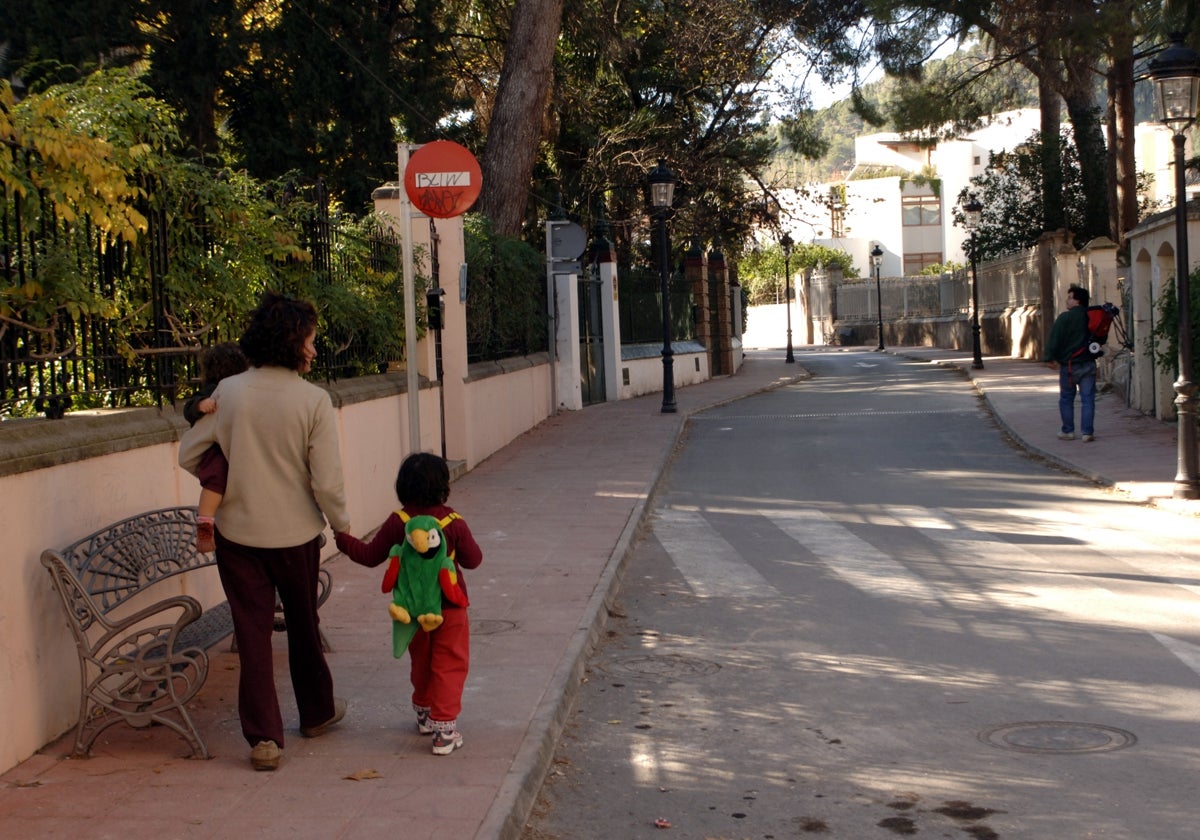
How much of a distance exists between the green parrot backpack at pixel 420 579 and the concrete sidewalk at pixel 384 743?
55 cm

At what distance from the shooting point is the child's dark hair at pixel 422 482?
218 inches

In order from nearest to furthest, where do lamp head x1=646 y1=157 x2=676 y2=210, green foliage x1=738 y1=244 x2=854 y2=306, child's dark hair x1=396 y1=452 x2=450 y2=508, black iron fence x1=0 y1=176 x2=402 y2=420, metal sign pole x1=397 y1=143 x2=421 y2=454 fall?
child's dark hair x1=396 y1=452 x2=450 y2=508 → black iron fence x1=0 y1=176 x2=402 y2=420 → metal sign pole x1=397 y1=143 x2=421 y2=454 → lamp head x1=646 y1=157 x2=676 y2=210 → green foliage x1=738 y1=244 x2=854 y2=306

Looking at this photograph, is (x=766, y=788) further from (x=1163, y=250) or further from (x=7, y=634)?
(x=1163, y=250)

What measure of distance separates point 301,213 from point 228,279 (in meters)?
2.15

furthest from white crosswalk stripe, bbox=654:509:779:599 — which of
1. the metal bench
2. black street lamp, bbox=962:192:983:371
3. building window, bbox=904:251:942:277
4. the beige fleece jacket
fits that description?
building window, bbox=904:251:942:277

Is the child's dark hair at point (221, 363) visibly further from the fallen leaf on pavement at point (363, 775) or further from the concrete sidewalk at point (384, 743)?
the fallen leaf on pavement at point (363, 775)

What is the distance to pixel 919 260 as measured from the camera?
83.7 meters

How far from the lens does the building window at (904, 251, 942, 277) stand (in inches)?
3275

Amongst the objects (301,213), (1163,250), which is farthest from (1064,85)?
(301,213)

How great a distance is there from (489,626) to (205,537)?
2793 mm

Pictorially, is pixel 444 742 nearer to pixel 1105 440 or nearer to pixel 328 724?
pixel 328 724

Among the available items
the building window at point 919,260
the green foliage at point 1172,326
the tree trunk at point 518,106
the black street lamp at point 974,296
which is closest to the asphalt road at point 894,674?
the green foliage at point 1172,326

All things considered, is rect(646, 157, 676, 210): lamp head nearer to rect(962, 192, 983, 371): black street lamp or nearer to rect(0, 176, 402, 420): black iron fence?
rect(962, 192, 983, 371): black street lamp

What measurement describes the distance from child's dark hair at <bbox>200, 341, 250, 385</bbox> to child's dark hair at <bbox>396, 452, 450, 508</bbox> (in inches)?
47.6
